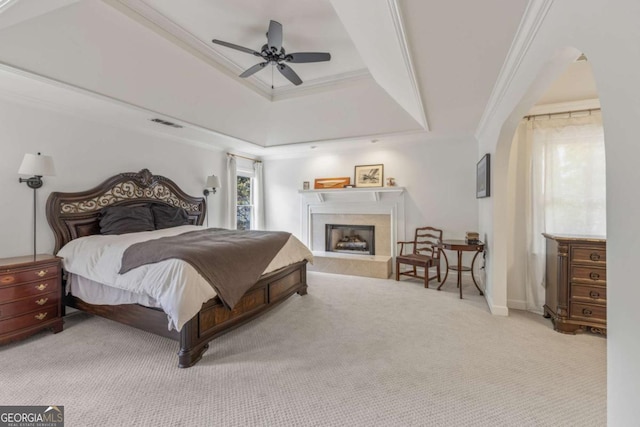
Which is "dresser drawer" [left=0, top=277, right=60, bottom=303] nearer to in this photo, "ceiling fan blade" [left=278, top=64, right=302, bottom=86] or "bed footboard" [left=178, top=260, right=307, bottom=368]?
"bed footboard" [left=178, top=260, right=307, bottom=368]

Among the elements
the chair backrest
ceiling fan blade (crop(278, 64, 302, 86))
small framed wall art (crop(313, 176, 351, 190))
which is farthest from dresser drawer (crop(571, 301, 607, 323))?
small framed wall art (crop(313, 176, 351, 190))

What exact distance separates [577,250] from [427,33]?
2547 millimetres

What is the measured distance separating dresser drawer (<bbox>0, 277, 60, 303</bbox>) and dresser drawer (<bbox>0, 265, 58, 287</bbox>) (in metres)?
0.04

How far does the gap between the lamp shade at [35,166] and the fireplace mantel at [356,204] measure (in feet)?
12.6

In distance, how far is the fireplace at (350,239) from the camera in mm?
5570

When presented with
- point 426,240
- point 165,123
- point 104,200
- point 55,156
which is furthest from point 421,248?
point 55,156

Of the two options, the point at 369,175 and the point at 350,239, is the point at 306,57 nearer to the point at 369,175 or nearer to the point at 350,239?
the point at 369,175

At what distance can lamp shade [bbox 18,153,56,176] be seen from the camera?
2.71 metres

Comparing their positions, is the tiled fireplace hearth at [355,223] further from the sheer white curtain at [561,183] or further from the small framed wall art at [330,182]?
the sheer white curtain at [561,183]

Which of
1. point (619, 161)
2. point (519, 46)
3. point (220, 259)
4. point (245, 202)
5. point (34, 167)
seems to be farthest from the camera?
point (245, 202)

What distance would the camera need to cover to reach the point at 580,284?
8.71 ft

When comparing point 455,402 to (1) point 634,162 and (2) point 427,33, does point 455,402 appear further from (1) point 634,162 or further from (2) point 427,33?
(2) point 427,33

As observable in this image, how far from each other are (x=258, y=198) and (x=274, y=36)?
165 inches

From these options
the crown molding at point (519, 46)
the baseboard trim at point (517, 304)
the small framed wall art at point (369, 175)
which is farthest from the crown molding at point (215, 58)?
the baseboard trim at point (517, 304)
